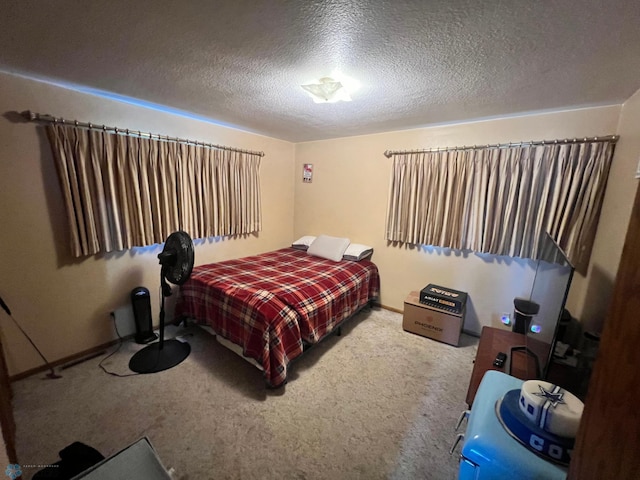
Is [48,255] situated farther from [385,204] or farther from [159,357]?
[385,204]

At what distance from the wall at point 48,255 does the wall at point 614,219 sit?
392 centimetres

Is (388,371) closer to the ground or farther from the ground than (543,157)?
closer to the ground

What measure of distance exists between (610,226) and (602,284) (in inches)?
17.7

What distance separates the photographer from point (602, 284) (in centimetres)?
179

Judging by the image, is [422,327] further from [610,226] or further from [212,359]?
[212,359]

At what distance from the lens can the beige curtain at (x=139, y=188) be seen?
2053 millimetres

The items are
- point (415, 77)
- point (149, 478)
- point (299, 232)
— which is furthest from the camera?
point (299, 232)

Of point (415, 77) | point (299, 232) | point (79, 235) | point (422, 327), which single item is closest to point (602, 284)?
point (422, 327)

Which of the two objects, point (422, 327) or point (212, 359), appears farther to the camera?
point (422, 327)

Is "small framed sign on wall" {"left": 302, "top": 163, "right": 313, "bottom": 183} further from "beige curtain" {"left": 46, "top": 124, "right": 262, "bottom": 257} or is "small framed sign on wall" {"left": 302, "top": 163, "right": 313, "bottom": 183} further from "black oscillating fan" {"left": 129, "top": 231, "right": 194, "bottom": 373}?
"black oscillating fan" {"left": 129, "top": 231, "right": 194, "bottom": 373}

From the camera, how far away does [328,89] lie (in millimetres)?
1742

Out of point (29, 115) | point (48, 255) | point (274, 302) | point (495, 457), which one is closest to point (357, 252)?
point (274, 302)

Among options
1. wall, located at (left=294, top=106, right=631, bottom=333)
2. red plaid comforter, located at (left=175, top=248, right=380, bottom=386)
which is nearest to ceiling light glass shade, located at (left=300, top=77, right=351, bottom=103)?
wall, located at (left=294, top=106, right=631, bottom=333)

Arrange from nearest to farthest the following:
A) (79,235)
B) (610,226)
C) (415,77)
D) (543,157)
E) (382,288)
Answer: (415,77) → (610,226) → (79,235) → (543,157) → (382,288)
